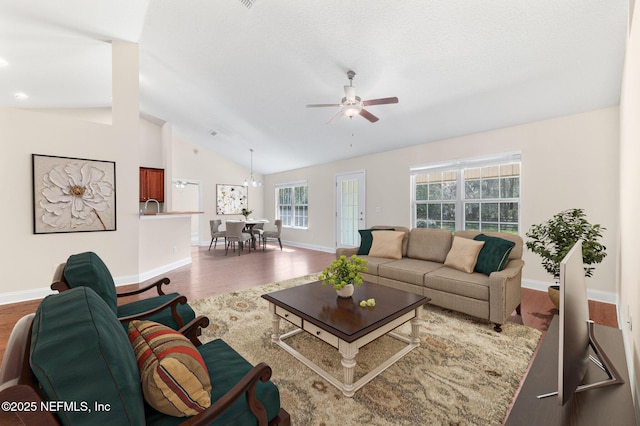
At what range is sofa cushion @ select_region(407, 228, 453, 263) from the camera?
3614 millimetres

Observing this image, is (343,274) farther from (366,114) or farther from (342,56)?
(342,56)

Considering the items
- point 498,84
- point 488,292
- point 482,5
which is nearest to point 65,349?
point 488,292

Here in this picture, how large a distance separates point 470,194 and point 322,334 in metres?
4.03

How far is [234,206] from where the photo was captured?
30.2ft

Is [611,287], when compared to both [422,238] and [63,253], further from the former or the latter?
[63,253]

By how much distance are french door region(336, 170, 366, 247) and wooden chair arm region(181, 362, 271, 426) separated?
551 cm

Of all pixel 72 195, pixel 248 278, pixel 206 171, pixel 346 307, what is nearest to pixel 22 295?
pixel 72 195

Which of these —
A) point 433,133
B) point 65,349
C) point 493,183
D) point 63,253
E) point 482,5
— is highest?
point 482,5

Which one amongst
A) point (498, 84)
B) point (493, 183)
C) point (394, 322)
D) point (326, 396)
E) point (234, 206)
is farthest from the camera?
point (234, 206)

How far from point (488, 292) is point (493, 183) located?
2.51 metres

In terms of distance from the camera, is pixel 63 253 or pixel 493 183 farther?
pixel 493 183

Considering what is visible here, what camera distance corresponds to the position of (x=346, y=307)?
7.09ft

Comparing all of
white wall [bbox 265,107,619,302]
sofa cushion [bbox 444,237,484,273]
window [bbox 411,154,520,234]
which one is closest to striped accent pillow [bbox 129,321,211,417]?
sofa cushion [bbox 444,237,484,273]

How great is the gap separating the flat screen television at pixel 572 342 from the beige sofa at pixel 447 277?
1.55 metres
